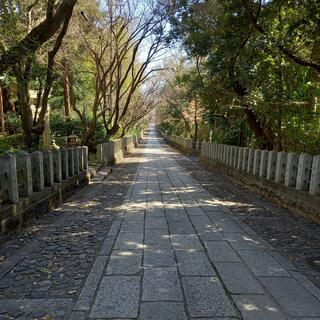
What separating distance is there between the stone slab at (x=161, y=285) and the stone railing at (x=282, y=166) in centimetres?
444

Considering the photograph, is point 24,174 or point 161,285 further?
point 24,174

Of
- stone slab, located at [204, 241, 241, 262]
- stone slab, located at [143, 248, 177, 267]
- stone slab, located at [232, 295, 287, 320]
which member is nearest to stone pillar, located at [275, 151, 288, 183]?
stone slab, located at [204, 241, 241, 262]

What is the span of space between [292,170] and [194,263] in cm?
492

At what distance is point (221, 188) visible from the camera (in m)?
11.9

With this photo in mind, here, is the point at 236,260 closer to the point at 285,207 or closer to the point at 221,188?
the point at 285,207

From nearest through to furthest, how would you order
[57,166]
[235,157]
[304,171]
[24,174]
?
1. [24,174]
2. [304,171]
3. [57,166]
4. [235,157]

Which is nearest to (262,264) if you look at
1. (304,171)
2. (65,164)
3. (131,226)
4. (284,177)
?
(131,226)

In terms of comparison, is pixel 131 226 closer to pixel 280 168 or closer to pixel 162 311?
pixel 162 311

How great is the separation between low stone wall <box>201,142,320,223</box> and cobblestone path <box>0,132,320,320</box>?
1.75m

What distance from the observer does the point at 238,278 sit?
4.14m

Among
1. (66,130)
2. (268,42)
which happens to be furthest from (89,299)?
(66,130)

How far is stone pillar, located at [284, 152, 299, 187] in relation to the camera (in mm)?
8238

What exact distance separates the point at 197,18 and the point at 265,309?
12.2 meters

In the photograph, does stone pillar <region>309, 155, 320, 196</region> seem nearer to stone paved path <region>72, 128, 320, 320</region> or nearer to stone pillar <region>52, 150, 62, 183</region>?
stone paved path <region>72, 128, 320, 320</region>
